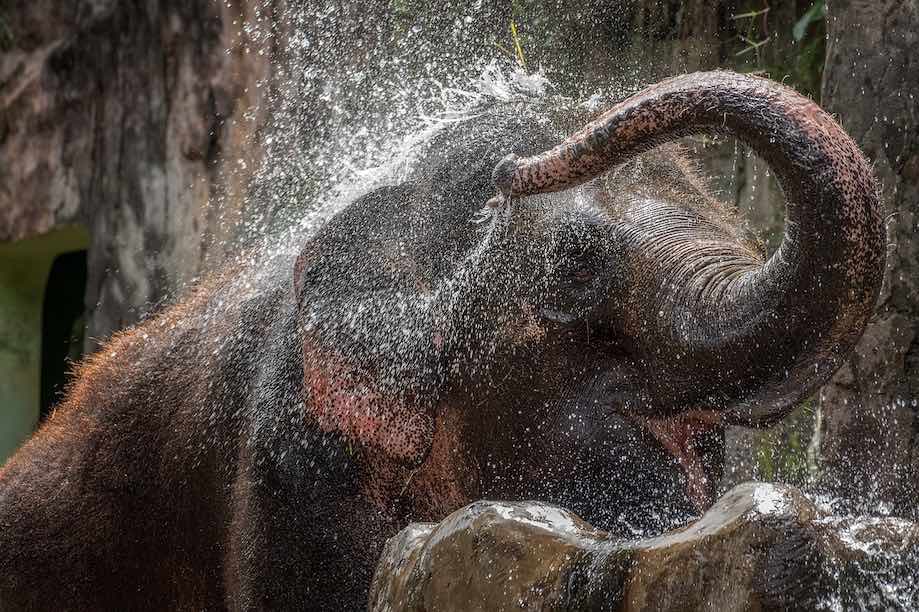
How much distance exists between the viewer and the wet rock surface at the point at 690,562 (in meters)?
1.50

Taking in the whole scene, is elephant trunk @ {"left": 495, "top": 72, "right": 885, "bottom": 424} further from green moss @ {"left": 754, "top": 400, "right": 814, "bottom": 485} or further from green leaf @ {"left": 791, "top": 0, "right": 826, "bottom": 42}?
green leaf @ {"left": 791, "top": 0, "right": 826, "bottom": 42}

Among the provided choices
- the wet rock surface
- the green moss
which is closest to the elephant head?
the wet rock surface

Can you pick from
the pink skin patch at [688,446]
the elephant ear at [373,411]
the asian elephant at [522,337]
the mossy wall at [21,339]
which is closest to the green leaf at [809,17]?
the asian elephant at [522,337]

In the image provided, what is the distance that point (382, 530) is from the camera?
9.39ft

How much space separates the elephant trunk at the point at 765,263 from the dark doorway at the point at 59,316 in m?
6.31

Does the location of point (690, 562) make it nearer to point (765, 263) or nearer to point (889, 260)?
point (765, 263)

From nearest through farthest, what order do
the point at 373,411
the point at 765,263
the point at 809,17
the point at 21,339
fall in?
the point at 765,263 < the point at 373,411 < the point at 809,17 < the point at 21,339

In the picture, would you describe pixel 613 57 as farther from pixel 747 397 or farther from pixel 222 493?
pixel 747 397

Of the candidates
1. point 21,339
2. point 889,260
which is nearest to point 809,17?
point 889,260

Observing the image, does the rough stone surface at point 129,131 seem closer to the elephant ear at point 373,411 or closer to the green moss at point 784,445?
the green moss at point 784,445

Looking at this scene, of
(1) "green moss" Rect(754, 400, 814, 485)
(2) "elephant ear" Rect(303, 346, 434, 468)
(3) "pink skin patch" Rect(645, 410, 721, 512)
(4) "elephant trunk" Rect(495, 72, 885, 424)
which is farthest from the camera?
(1) "green moss" Rect(754, 400, 814, 485)

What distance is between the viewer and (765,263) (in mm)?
2148

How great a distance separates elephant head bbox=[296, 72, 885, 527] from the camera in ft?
7.01

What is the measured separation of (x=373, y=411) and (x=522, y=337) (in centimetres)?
33
